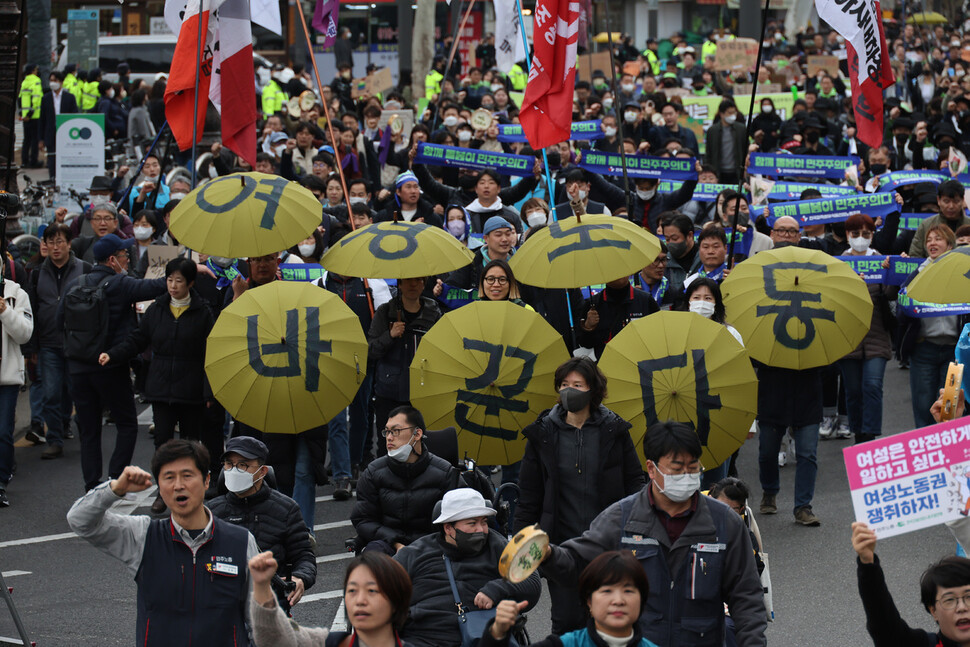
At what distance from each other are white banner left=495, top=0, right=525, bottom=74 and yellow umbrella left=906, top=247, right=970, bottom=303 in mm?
10515

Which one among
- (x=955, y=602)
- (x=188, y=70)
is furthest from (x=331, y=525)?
(x=955, y=602)

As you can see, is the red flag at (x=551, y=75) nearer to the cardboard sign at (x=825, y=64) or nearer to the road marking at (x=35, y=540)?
the road marking at (x=35, y=540)

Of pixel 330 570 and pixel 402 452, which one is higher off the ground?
pixel 402 452

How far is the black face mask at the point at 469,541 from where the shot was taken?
5.97m

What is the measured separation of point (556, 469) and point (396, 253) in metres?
2.55

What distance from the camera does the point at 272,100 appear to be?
2580 centimetres

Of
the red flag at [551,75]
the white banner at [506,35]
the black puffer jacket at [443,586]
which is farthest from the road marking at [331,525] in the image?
the white banner at [506,35]

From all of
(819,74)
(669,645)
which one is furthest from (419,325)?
(819,74)

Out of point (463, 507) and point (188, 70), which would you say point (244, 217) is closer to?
point (188, 70)

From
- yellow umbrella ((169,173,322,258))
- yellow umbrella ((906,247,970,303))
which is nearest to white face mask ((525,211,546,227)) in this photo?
yellow umbrella ((169,173,322,258))

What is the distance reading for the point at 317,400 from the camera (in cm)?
840

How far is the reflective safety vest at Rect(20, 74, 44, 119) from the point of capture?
27188 millimetres

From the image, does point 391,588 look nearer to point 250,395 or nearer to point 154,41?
point 250,395

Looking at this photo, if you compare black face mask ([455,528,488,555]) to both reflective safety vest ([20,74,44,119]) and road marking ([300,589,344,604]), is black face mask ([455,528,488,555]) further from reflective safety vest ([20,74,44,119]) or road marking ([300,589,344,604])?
reflective safety vest ([20,74,44,119])
